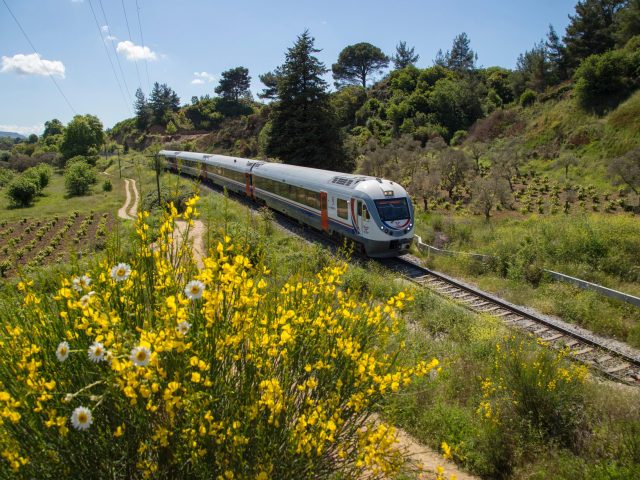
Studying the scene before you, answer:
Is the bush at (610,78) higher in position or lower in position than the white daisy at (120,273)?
higher

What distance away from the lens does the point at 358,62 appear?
235 feet

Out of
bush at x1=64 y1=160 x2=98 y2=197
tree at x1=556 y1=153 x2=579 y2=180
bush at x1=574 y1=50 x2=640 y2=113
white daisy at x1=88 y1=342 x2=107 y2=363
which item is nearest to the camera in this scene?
white daisy at x1=88 y1=342 x2=107 y2=363

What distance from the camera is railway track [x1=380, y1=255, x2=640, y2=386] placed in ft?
28.1

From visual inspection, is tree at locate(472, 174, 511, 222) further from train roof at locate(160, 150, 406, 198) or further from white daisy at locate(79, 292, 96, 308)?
white daisy at locate(79, 292, 96, 308)

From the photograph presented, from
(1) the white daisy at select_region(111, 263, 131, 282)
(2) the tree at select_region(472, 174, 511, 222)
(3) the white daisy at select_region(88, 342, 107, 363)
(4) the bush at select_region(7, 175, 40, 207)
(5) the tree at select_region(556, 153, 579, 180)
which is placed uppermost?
(1) the white daisy at select_region(111, 263, 131, 282)

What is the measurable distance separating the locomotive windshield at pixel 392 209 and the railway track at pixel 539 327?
1729 mm

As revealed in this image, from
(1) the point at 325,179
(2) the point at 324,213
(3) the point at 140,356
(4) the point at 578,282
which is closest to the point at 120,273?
(3) the point at 140,356

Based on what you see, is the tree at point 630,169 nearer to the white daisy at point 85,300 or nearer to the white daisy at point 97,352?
the white daisy at point 85,300

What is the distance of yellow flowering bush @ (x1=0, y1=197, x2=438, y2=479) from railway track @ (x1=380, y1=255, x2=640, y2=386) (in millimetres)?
6220

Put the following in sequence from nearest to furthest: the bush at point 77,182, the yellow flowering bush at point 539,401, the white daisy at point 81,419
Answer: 1. the white daisy at point 81,419
2. the yellow flowering bush at point 539,401
3. the bush at point 77,182

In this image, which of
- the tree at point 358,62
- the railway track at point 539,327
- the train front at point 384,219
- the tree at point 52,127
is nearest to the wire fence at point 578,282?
the railway track at point 539,327

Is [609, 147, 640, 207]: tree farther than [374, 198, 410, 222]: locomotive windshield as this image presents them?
Yes

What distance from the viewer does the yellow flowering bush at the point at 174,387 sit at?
2.71 m

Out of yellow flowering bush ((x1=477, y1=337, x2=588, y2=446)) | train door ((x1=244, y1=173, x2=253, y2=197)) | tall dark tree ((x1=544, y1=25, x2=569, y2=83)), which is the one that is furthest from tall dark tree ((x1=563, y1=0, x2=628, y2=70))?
yellow flowering bush ((x1=477, y1=337, x2=588, y2=446))
